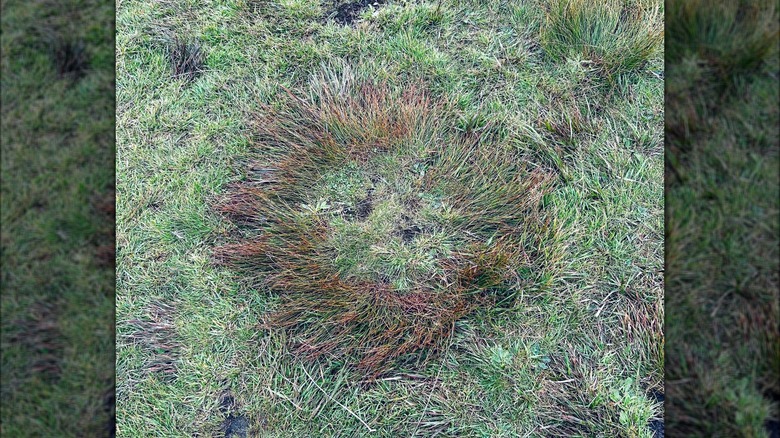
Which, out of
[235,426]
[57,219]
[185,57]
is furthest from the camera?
[185,57]

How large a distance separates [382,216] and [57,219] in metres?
1.38

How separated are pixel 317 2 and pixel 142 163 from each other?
104cm

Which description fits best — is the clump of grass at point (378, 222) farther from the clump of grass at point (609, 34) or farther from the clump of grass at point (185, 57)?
the clump of grass at point (609, 34)

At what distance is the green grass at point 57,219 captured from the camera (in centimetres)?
174

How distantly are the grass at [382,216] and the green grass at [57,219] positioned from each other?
99mm

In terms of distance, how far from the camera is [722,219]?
1694 mm

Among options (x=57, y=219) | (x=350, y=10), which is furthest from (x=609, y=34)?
(x=57, y=219)

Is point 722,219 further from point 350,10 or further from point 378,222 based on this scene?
point 350,10

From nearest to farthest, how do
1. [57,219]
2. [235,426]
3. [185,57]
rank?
[235,426] → [57,219] → [185,57]

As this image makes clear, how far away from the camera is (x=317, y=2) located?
191 cm

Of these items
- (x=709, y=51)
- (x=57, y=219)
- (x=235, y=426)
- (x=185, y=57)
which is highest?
(x=709, y=51)

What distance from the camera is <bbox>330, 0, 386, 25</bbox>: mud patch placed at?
191 cm

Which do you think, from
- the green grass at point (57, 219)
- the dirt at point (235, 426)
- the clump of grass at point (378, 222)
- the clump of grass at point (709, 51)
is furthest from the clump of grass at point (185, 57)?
the clump of grass at point (709, 51)

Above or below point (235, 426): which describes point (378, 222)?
above
